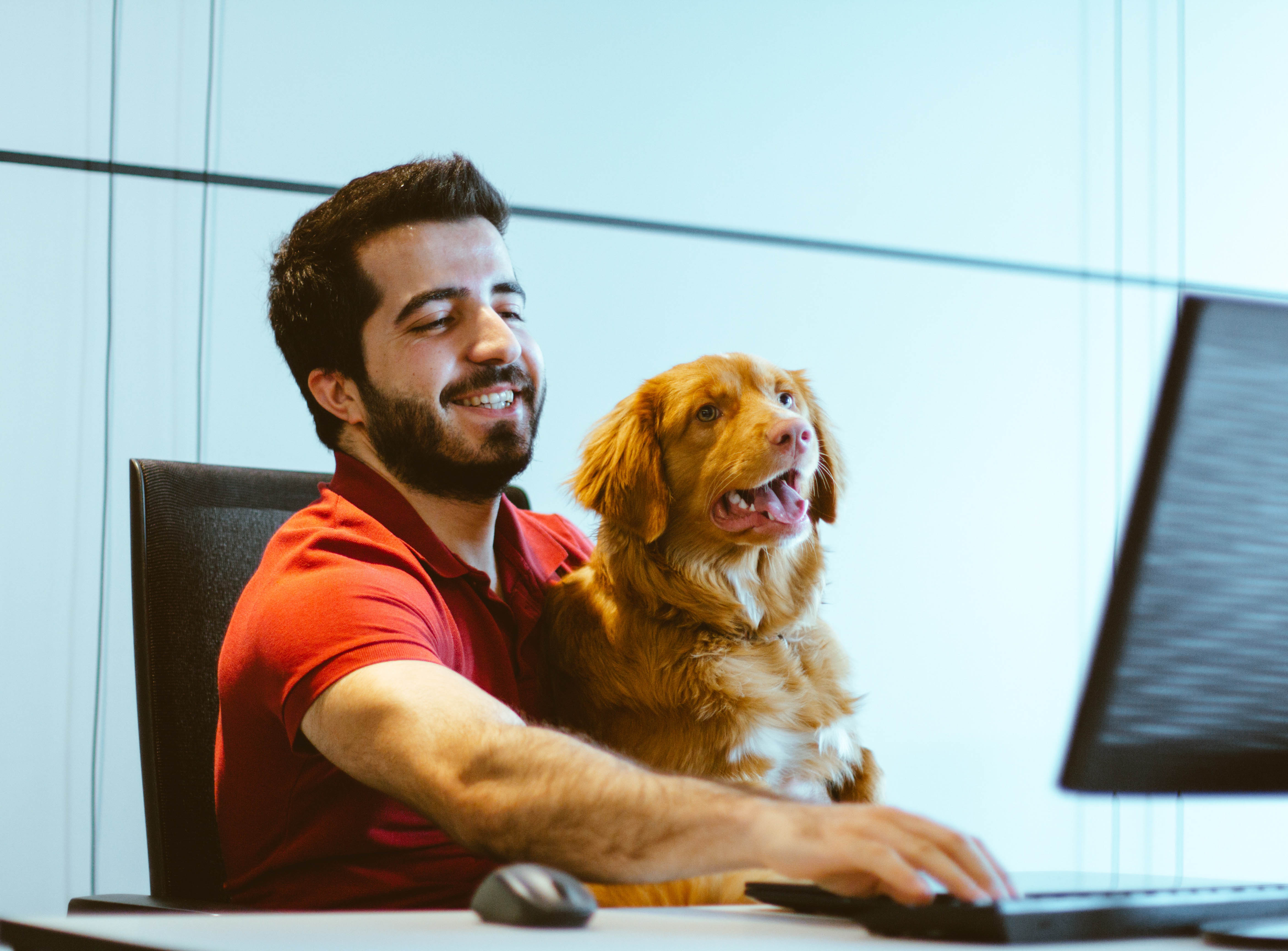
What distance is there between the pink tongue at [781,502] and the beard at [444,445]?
366 mm

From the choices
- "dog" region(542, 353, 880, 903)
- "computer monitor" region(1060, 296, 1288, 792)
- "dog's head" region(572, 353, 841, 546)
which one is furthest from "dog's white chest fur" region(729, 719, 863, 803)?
"computer monitor" region(1060, 296, 1288, 792)

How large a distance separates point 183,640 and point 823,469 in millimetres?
1004

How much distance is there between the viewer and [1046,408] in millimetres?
3803

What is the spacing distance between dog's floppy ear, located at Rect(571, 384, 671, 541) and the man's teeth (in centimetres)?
17

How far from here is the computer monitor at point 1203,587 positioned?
62cm

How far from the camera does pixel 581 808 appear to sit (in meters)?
0.94

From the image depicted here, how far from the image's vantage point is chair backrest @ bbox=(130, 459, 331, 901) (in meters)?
1.44

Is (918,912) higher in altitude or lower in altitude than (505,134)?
lower

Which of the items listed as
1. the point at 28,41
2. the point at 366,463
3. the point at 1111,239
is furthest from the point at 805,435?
the point at 1111,239

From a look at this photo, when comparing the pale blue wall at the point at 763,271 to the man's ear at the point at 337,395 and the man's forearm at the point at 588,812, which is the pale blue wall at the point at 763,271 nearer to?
the man's ear at the point at 337,395

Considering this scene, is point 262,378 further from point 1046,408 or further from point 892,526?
point 1046,408

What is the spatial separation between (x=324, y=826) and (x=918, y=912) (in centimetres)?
88

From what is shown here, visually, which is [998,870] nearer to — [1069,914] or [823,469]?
[1069,914]

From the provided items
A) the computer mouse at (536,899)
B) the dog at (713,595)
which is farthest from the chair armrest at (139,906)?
the dog at (713,595)
